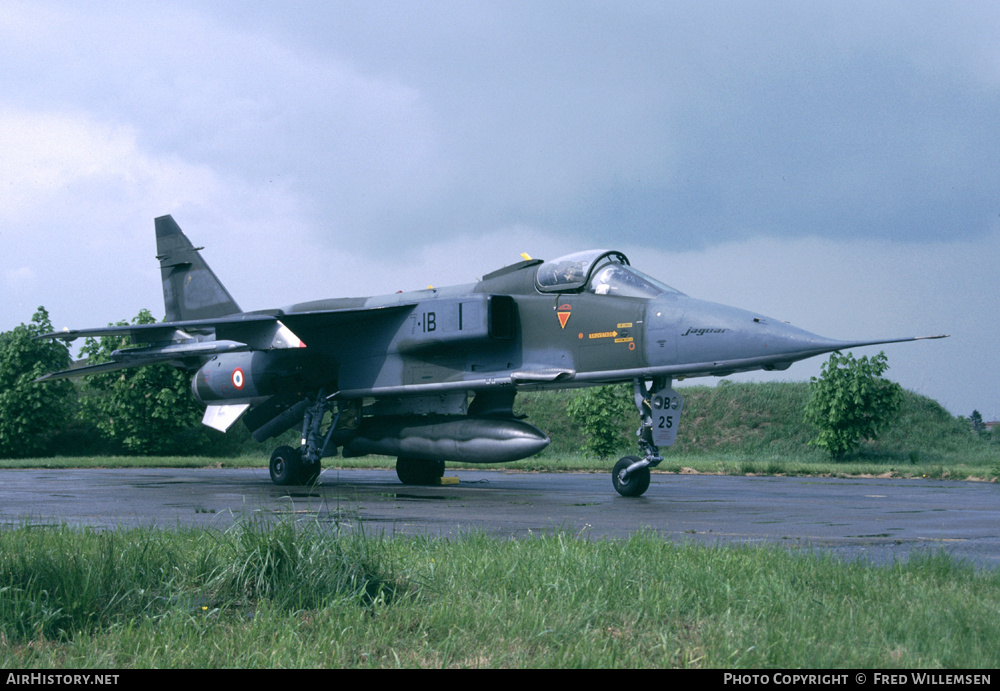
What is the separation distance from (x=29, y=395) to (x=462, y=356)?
127ft

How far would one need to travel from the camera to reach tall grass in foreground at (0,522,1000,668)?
10.7 ft

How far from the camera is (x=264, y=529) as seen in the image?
4688mm

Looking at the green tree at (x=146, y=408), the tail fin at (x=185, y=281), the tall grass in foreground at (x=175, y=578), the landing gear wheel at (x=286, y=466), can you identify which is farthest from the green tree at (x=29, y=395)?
the tall grass in foreground at (x=175, y=578)

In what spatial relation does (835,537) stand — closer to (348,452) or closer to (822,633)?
(822,633)

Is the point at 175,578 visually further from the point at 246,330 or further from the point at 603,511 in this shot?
the point at 246,330

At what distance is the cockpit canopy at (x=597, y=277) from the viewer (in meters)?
13.0

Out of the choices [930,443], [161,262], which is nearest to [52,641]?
[161,262]

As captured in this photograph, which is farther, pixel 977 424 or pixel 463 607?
pixel 977 424

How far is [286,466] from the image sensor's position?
16016mm

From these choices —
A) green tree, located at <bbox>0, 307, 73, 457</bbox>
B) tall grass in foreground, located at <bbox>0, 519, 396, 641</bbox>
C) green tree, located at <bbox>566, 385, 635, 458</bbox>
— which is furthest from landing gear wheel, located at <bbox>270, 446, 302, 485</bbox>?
green tree, located at <bbox>0, 307, 73, 457</bbox>

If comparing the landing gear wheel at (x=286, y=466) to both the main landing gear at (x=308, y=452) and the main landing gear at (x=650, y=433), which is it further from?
the main landing gear at (x=650, y=433)

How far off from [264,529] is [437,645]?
5.57 ft

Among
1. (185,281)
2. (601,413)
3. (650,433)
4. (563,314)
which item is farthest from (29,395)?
(650,433)

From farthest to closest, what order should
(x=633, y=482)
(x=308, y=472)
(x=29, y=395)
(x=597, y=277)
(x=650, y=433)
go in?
(x=29, y=395) → (x=308, y=472) → (x=597, y=277) → (x=633, y=482) → (x=650, y=433)
